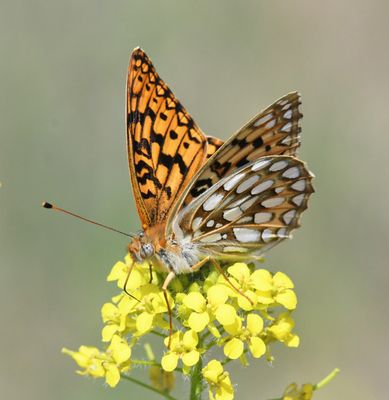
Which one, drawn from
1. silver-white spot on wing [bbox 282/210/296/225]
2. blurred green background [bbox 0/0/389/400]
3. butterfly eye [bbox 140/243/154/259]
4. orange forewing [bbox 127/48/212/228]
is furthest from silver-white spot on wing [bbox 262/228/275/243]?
blurred green background [bbox 0/0/389/400]

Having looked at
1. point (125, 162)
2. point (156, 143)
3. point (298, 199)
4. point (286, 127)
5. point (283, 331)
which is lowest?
point (283, 331)

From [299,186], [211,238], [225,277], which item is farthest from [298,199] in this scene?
[225,277]

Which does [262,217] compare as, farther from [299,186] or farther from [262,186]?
[299,186]

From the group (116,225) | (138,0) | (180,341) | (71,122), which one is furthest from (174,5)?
(180,341)

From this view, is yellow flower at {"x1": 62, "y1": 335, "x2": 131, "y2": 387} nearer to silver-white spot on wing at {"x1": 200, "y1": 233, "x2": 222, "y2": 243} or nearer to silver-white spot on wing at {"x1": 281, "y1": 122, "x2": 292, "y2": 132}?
silver-white spot on wing at {"x1": 200, "y1": 233, "x2": 222, "y2": 243}

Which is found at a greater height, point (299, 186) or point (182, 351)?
point (299, 186)

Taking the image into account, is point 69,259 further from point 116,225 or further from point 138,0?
point 138,0
